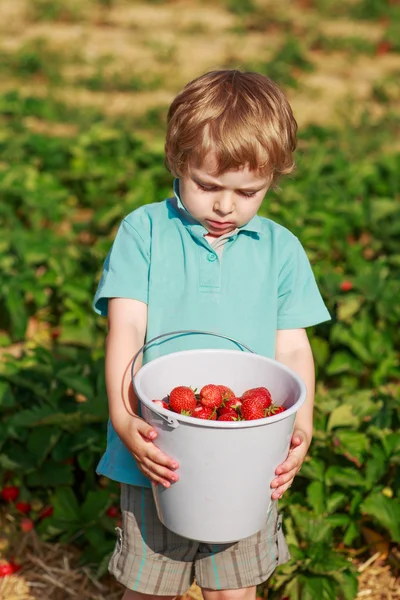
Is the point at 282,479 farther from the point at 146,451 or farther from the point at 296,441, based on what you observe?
the point at 146,451

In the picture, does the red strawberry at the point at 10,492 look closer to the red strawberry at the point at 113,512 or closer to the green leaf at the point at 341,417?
the red strawberry at the point at 113,512

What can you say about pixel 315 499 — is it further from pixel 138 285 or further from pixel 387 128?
pixel 387 128

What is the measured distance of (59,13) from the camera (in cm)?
1184

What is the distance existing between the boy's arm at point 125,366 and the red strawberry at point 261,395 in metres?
0.27

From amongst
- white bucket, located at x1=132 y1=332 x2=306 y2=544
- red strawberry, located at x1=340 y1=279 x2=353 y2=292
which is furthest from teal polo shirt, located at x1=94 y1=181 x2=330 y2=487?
red strawberry, located at x1=340 y1=279 x2=353 y2=292

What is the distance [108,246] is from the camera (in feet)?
16.0

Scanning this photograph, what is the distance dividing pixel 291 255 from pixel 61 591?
164cm

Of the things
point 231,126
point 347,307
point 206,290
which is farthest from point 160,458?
point 347,307

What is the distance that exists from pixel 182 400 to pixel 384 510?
1.39 metres

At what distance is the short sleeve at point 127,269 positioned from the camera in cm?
229

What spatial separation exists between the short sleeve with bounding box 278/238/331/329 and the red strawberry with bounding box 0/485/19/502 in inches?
63.6

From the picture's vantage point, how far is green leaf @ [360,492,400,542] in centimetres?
317

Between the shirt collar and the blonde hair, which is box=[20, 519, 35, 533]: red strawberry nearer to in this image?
the shirt collar

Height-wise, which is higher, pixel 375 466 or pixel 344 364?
pixel 375 466
